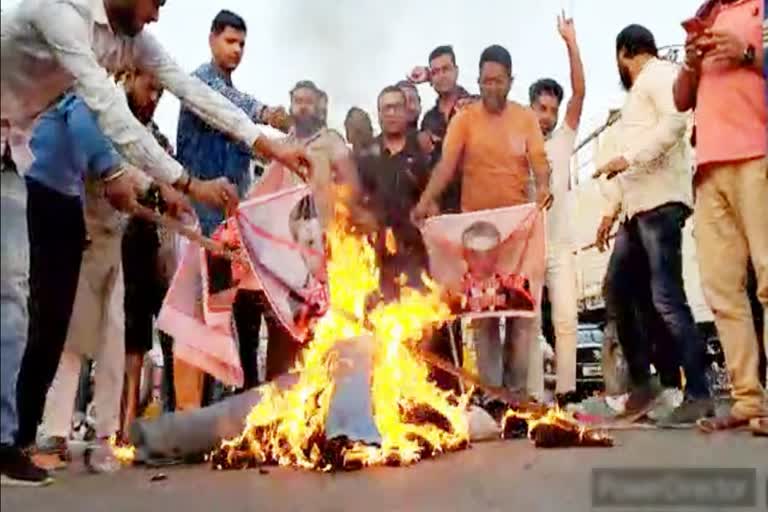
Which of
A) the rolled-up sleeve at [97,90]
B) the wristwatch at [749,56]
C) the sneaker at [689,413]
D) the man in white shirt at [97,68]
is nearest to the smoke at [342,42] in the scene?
the man in white shirt at [97,68]

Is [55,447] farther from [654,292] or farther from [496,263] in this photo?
[654,292]

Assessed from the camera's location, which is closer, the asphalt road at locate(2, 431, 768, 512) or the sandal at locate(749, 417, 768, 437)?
the asphalt road at locate(2, 431, 768, 512)

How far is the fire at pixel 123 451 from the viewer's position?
170 centimetres

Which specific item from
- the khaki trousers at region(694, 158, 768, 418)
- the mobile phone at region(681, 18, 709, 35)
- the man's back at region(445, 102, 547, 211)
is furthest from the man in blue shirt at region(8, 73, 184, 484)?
the khaki trousers at region(694, 158, 768, 418)

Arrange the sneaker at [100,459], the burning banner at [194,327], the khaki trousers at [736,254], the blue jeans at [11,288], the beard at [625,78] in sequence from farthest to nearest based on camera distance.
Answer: the khaki trousers at [736,254], the beard at [625,78], the burning banner at [194,327], the sneaker at [100,459], the blue jeans at [11,288]

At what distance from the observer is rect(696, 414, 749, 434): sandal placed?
207 centimetres

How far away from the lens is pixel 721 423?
2115 millimetres

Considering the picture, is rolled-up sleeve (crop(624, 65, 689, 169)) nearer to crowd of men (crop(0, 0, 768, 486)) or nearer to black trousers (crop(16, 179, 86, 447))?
crowd of men (crop(0, 0, 768, 486))

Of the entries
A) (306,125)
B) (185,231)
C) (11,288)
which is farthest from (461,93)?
(11,288)

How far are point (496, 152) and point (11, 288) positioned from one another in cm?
115

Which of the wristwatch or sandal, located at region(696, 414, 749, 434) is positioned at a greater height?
the wristwatch

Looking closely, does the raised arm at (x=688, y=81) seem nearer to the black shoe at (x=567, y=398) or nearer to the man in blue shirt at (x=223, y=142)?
the black shoe at (x=567, y=398)

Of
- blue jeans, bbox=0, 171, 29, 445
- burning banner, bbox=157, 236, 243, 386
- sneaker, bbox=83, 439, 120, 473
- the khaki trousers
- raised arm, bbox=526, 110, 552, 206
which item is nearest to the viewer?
blue jeans, bbox=0, 171, 29, 445

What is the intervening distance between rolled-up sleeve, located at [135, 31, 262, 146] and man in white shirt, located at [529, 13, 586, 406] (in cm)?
49
